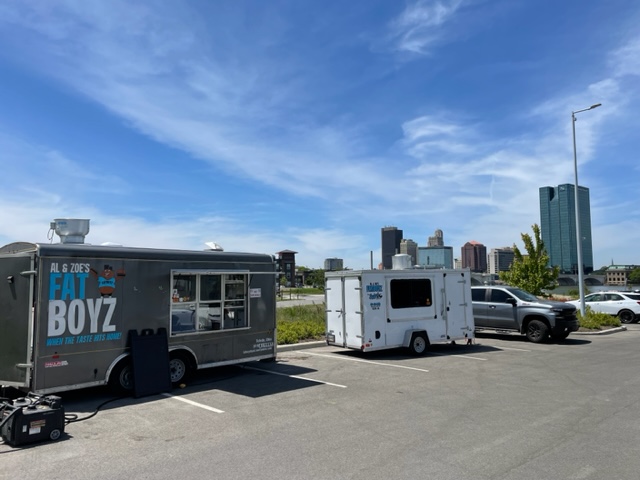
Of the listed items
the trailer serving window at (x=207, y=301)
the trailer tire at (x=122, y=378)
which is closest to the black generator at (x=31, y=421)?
the trailer tire at (x=122, y=378)

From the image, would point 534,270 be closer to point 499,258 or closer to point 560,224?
point 560,224

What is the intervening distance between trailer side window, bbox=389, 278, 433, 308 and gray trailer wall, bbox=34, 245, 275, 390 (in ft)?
15.3

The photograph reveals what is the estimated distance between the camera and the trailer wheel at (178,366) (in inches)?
361

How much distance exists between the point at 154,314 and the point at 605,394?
7929 millimetres

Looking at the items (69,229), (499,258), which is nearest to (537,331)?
(69,229)

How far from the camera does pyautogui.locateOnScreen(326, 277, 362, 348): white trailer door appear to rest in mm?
12578

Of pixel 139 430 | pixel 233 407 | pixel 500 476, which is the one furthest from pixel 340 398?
pixel 500 476

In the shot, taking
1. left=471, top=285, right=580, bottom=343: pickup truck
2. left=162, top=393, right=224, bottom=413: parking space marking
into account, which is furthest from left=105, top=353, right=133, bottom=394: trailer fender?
left=471, top=285, right=580, bottom=343: pickup truck

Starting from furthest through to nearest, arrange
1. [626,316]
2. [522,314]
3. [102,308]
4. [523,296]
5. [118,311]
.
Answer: [626,316] < [523,296] < [522,314] < [118,311] < [102,308]

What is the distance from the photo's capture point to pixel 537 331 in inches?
615

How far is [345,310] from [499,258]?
46.9 meters

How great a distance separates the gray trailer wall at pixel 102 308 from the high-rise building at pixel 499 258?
42653 mm

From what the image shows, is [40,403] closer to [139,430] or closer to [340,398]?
[139,430]

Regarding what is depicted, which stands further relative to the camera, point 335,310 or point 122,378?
point 335,310
